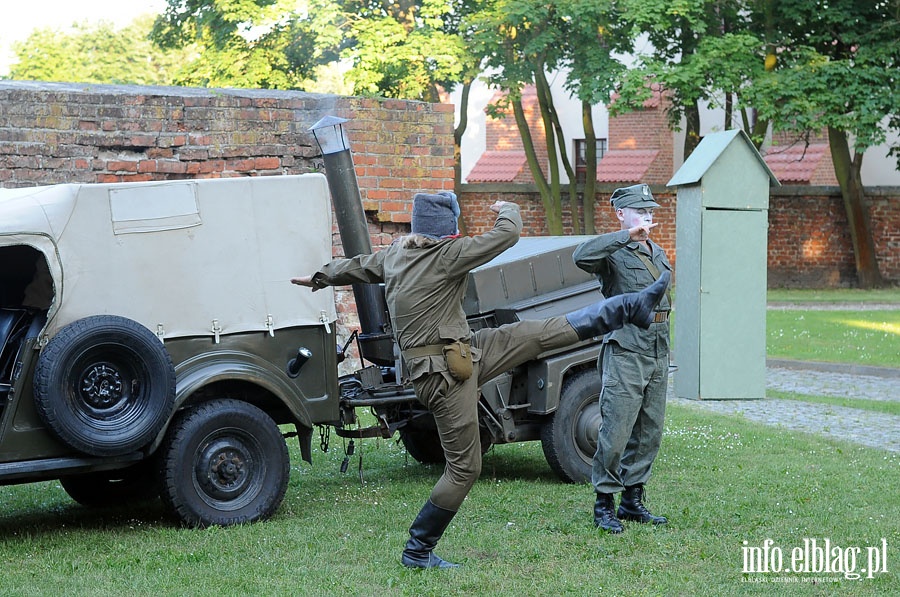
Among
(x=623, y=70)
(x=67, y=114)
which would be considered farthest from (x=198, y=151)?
(x=623, y=70)

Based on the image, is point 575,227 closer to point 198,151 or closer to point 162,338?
point 198,151

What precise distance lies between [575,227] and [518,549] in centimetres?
2519

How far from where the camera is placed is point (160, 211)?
6.77 m

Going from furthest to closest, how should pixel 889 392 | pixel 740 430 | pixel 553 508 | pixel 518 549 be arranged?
1. pixel 889 392
2. pixel 740 430
3. pixel 553 508
4. pixel 518 549

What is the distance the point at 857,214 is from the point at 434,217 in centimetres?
2696

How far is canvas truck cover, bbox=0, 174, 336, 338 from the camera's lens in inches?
252

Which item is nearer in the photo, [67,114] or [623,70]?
[67,114]

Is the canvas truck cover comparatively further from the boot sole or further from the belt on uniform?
the boot sole

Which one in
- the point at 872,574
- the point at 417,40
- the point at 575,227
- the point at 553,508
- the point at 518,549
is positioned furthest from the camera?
the point at 575,227

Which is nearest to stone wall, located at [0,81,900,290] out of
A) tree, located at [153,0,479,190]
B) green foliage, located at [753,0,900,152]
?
tree, located at [153,0,479,190]

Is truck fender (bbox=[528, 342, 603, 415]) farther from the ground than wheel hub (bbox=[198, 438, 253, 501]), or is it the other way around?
truck fender (bbox=[528, 342, 603, 415])

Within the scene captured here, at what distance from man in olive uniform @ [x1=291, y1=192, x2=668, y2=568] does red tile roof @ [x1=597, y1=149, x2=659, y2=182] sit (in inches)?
1121

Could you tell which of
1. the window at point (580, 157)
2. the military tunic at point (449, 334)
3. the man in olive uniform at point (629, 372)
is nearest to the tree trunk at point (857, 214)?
the window at point (580, 157)

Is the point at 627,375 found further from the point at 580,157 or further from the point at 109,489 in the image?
the point at 580,157
